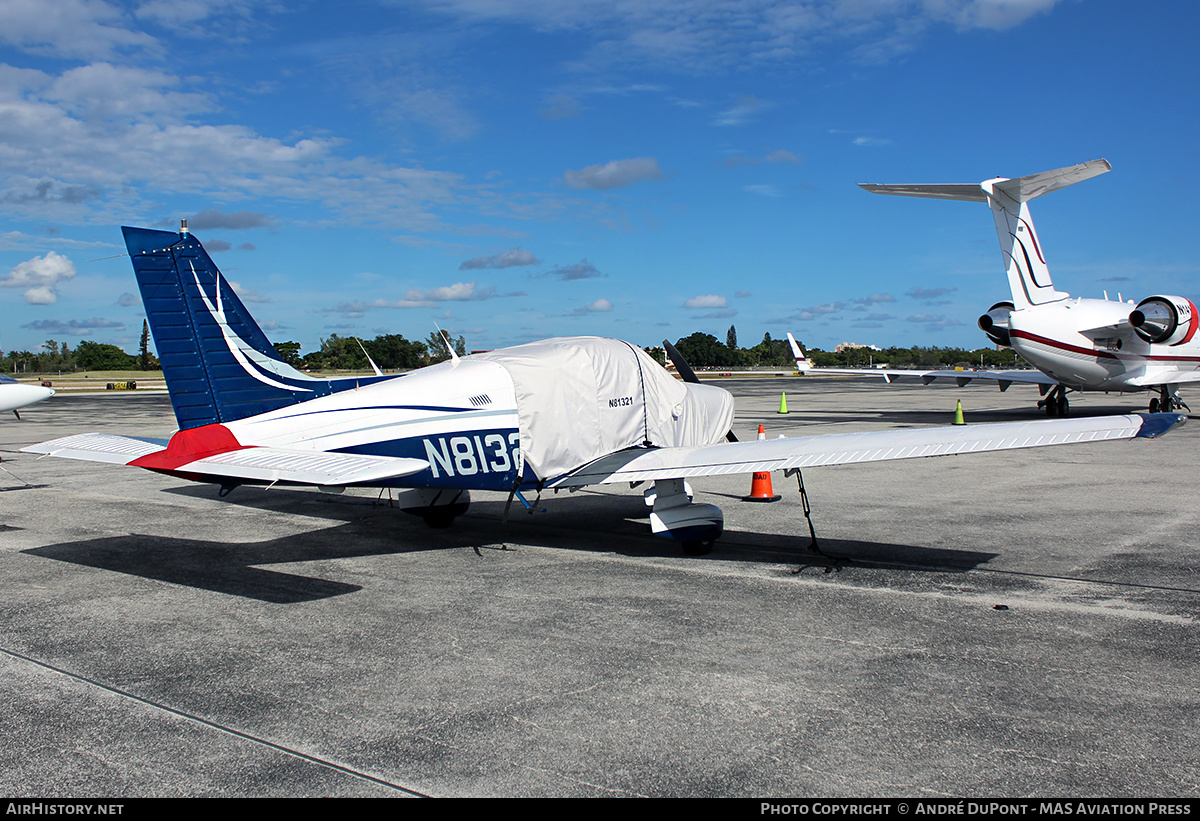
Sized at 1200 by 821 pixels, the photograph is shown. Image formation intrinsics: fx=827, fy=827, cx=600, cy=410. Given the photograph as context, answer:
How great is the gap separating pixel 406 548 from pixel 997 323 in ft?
66.9

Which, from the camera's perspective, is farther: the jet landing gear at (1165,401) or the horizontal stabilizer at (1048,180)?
the jet landing gear at (1165,401)

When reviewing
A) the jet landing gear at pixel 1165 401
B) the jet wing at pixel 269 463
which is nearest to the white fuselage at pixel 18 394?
the jet wing at pixel 269 463

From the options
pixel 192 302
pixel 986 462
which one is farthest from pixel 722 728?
pixel 986 462

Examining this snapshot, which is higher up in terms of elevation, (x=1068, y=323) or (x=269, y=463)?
(x=1068, y=323)

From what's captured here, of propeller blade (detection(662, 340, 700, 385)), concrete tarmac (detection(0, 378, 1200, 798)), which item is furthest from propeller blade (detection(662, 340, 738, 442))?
concrete tarmac (detection(0, 378, 1200, 798))

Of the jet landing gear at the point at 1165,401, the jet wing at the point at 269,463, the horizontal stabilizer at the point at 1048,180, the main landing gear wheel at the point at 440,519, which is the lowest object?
the main landing gear wheel at the point at 440,519

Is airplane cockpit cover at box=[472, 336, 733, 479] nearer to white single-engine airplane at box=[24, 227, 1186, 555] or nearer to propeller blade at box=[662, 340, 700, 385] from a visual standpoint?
white single-engine airplane at box=[24, 227, 1186, 555]

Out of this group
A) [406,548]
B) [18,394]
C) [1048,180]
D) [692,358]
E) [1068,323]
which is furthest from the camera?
[692,358]

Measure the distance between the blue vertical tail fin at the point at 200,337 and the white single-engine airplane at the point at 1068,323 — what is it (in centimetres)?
1728

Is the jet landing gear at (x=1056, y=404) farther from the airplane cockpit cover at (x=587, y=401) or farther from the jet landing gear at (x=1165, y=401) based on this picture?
the airplane cockpit cover at (x=587, y=401)

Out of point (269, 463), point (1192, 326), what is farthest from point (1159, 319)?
point (269, 463)

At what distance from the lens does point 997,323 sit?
23.8m

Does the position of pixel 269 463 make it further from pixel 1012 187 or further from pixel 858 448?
pixel 1012 187

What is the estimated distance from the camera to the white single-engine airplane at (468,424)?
7215 mm
